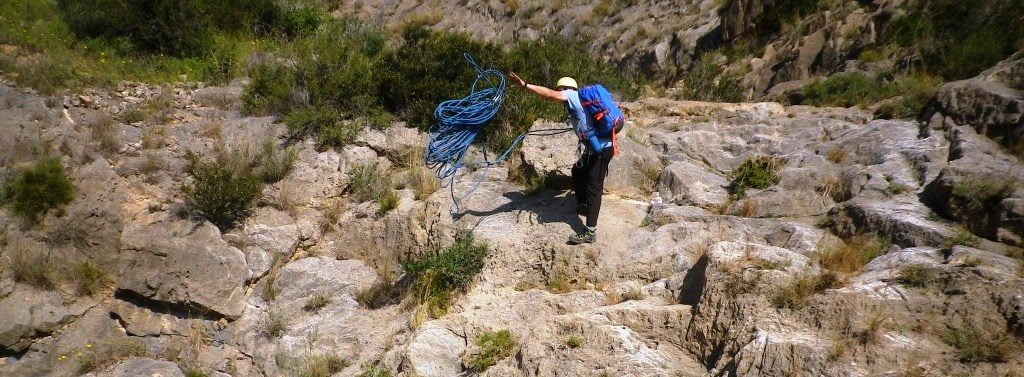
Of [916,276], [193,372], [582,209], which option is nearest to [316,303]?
[193,372]

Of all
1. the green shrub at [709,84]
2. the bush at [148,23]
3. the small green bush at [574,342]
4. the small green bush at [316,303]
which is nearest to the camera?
the small green bush at [574,342]

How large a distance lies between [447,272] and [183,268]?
9.13 feet

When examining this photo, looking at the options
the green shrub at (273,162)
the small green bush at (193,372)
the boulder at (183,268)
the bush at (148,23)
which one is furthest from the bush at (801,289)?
the bush at (148,23)

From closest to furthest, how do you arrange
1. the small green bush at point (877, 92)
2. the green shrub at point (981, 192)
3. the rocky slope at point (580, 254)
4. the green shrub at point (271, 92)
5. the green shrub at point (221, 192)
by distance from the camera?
1. the rocky slope at point (580, 254)
2. the green shrub at point (981, 192)
3. the green shrub at point (221, 192)
4. the small green bush at point (877, 92)
5. the green shrub at point (271, 92)

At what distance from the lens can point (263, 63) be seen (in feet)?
33.9

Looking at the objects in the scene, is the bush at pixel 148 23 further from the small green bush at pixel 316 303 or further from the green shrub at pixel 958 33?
the green shrub at pixel 958 33

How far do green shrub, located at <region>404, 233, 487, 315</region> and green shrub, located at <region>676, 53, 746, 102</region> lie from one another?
5.19 meters

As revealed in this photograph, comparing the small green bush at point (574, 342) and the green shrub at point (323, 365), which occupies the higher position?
the small green bush at point (574, 342)

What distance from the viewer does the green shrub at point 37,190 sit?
694 centimetres

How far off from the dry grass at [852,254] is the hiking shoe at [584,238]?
1960 mm

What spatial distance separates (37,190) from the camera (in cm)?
702

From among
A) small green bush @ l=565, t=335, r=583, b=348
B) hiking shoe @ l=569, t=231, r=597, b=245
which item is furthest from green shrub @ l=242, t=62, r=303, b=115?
small green bush @ l=565, t=335, r=583, b=348

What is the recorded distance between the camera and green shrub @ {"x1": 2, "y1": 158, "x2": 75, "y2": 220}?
694cm

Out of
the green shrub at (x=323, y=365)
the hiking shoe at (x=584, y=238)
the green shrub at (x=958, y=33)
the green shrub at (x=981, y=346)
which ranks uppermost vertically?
the green shrub at (x=958, y=33)
